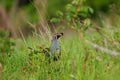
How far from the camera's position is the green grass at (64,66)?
512cm

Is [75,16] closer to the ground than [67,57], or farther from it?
farther from it

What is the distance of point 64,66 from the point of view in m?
5.37

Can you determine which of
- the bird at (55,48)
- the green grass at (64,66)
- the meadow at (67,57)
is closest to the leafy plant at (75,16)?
the meadow at (67,57)

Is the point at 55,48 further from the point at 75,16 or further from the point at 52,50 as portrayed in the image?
the point at 75,16

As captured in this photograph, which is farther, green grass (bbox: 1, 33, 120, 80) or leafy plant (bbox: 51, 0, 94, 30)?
leafy plant (bbox: 51, 0, 94, 30)

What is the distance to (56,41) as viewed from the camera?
5.57 meters

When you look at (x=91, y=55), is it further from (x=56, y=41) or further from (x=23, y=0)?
(x=23, y=0)

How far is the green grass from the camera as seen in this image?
5125mm

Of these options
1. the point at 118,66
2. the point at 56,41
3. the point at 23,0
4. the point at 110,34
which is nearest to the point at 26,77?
the point at 56,41

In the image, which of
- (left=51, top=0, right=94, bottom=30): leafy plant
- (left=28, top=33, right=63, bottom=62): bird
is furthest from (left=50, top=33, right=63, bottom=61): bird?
(left=51, top=0, right=94, bottom=30): leafy plant

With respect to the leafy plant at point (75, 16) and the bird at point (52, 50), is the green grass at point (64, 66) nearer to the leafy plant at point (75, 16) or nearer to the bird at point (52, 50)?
the bird at point (52, 50)

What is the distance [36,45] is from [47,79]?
57cm

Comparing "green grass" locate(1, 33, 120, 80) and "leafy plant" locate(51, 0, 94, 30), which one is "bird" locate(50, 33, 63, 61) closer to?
"green grass" locate(1, 33, 120, 80)

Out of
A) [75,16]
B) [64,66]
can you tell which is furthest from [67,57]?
[75,16]
